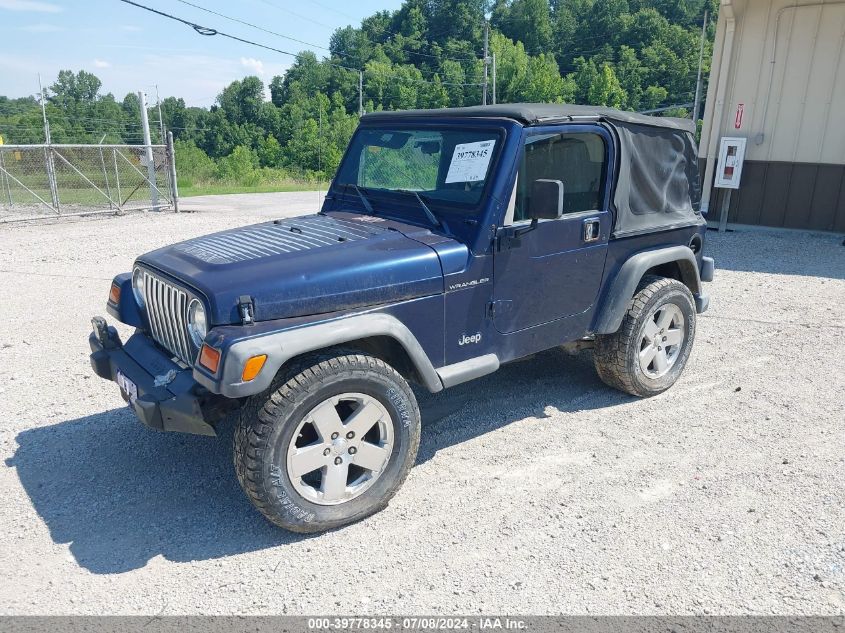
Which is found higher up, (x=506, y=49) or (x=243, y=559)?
(x=506, y=49)

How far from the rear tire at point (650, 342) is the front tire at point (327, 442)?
188 centimetres

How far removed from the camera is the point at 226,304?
9.70 ft

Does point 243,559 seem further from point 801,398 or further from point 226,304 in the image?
point 801,398

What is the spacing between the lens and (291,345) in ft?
9.52

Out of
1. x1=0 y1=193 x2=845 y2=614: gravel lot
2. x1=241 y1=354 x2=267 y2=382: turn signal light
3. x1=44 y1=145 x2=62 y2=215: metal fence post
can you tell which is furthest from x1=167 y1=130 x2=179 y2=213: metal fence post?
x1=241 y1=354 x2=267 y2=382: turn signal light

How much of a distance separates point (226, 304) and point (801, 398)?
423 cm

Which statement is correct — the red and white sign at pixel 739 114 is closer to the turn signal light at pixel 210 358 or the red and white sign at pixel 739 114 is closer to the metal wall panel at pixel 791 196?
the metal wall panel at pixel 791 196

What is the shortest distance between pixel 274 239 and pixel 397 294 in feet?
2.90

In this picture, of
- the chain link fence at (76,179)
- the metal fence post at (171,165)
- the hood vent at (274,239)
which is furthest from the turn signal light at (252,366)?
the metal fence post at (171,165)

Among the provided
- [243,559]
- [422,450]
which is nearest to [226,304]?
[243,559]

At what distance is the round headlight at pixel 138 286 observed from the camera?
375 cm

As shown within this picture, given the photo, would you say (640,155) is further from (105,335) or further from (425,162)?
(105,335)

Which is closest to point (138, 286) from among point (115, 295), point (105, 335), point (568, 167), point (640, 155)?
point (115, 295)

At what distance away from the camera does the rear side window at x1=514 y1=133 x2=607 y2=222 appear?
12.2ft
